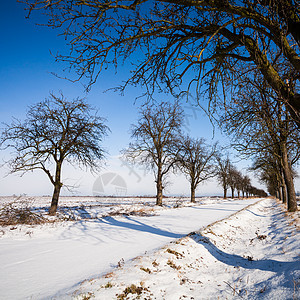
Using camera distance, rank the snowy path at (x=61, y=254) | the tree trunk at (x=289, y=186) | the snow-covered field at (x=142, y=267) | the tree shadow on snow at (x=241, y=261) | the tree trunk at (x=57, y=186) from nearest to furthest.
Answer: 1. the snow-covered field at (x=142, y=267)
2. the snowy path at (x=61, y=254)
3. the tree shadow on snow at (x=241, y=261)
4. the tree trunk at (x=289, y=186)
5. the tree trunk at (x=57, y=186)

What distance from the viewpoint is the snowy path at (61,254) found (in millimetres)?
2859

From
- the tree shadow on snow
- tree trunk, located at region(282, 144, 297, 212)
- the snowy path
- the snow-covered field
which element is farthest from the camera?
tree trunk, located at region(282, 144, 297, 212)

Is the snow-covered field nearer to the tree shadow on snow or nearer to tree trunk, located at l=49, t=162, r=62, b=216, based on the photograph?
the tree shadow on snow

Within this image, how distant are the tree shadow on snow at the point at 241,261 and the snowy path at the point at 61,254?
1254mm

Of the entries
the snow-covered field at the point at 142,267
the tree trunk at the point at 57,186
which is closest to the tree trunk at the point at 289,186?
the snow-covered field at the point at 142,267

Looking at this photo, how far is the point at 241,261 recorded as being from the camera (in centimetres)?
435

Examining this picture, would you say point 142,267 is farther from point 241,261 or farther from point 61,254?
point 241,261

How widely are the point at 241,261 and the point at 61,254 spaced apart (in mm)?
4448

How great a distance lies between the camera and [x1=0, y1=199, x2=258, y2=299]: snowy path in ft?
9.38

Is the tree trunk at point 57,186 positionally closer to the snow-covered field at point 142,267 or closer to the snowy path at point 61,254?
the snowy path at point 61,254

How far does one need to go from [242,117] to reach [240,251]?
470cm

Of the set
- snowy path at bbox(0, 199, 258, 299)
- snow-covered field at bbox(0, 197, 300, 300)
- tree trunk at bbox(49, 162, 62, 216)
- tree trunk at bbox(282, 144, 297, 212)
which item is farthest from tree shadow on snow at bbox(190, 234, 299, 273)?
tree trunk at bbox(49, 162, 62, 216)

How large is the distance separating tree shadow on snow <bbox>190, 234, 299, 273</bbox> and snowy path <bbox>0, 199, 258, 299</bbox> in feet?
4.11

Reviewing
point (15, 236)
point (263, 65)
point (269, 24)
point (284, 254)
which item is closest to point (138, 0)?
point (269, 24)
